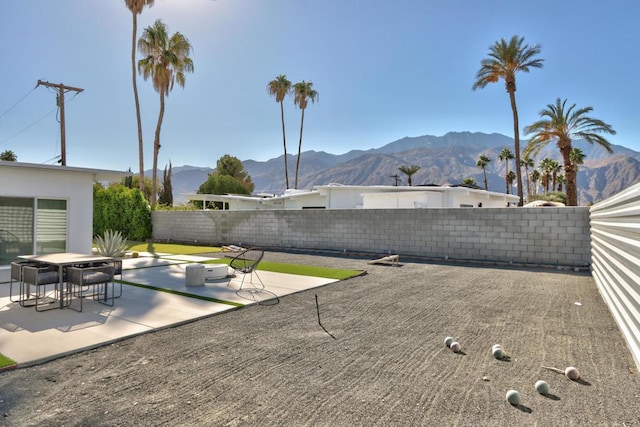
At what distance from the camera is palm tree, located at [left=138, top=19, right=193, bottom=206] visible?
84.6ft

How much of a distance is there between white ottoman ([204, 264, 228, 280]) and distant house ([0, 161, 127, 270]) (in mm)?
4709

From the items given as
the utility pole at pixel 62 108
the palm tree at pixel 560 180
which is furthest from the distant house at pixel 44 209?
the palm tree at pixel 560 180

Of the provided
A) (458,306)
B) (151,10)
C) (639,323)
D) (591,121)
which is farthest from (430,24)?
(151,10)

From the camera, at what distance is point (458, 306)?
6.48 meters

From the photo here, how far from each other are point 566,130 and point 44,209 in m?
25.4

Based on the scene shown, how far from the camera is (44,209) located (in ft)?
33.8

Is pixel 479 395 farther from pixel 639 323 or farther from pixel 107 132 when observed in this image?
pixel 107 132

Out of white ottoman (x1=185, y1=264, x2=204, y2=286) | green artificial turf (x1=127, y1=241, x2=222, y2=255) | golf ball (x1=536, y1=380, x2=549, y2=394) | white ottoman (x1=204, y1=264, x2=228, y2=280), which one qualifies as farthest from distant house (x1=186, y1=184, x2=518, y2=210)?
golf ball (x1=536, y1=380, x2=549, y2=394)

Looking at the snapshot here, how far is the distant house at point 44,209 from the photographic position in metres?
9.74

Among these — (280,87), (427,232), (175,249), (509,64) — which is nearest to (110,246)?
(175,249)

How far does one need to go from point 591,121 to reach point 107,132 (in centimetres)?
4014

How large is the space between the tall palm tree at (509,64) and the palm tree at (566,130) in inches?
134

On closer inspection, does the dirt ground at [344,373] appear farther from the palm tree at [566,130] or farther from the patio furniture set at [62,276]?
the palm tree at [566,130]

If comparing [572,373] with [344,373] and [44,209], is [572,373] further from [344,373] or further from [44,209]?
[44,209]
